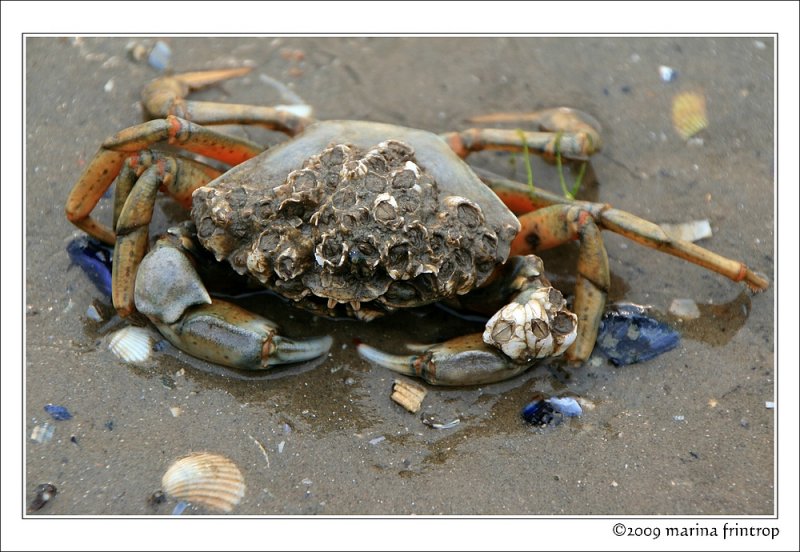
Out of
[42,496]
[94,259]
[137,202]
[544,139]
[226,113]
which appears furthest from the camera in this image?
[544,139]

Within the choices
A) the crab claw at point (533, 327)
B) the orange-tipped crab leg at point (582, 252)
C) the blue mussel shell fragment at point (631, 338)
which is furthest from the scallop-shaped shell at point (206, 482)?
the blue mussel shell fragment at point (631, 338)

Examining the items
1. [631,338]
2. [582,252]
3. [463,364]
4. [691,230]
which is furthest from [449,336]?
[691,230]

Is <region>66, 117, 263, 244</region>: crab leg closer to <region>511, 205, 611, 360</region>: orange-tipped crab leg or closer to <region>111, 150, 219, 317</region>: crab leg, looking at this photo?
<region>111, 150, 219, 317</region>: crab leg

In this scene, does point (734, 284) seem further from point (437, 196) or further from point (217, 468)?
point (217, 468)

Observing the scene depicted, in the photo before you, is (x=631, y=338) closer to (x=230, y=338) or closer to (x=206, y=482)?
(x=230, y=338)

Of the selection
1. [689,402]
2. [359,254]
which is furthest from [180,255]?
[689,402]

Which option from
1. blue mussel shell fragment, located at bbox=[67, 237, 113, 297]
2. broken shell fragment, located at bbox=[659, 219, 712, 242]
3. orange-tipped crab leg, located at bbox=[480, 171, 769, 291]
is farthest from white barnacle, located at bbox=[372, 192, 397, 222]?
broken shell fragment, located at bbox=[659, 219, 712, 242]

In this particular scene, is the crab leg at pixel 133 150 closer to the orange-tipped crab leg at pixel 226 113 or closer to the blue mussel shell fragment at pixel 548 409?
the orange-tipped crab leg at pixel 226 113
